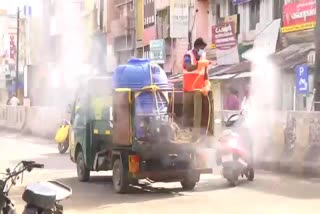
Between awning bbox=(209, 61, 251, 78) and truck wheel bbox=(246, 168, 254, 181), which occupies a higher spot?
awning bbox=(209, 61, 251, 78)

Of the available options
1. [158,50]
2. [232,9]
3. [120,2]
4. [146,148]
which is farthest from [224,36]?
[120,2]

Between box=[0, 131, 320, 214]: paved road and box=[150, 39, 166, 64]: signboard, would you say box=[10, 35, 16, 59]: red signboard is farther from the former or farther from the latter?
box=[0, 131, 320, 214]: paved road

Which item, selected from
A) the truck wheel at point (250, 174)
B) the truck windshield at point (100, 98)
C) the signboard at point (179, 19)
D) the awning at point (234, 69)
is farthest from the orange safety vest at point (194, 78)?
the signboard at point (179, 19)

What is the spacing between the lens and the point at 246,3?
85.1 feet

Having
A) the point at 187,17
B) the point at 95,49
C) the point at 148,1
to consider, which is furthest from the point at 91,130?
the point at 95,49

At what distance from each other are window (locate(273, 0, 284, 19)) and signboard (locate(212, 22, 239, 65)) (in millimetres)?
2611

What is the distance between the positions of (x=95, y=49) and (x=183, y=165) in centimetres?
3312

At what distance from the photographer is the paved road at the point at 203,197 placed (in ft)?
30.0

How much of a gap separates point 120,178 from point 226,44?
16546mm

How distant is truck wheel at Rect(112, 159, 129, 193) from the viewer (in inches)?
419

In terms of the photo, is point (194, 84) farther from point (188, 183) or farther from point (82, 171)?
point (82, 171)

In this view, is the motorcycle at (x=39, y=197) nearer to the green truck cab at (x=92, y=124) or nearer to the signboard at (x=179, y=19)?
the green truck cab at (x=92, y=124)

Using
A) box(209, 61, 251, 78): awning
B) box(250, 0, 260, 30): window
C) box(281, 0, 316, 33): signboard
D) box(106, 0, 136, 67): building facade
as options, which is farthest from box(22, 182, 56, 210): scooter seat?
box(106, 0, 136, 67): building facade

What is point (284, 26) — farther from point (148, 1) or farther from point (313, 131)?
point (148, 1)
